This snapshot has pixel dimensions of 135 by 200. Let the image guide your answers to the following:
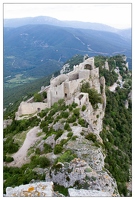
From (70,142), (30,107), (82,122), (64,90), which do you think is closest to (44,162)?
(70,142)

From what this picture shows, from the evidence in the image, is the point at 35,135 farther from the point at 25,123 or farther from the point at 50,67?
the point at 50,67

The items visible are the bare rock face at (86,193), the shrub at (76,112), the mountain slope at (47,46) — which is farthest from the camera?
the mountain slope at (47,46)

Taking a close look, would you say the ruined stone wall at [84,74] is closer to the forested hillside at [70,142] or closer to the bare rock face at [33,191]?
A: the forested hillside at [70,142]

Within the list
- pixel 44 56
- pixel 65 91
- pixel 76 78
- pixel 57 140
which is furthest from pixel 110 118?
pixel 44 56

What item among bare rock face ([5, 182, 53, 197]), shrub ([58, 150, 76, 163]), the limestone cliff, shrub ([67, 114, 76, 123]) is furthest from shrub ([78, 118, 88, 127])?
bare rock face ([5, 182, 53, 197])

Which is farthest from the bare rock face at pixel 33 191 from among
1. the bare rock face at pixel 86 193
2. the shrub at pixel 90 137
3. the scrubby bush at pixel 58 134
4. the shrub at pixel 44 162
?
the scrubby bush at pixel 58 134

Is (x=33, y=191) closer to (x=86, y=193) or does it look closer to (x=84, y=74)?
(x=86, y=193)

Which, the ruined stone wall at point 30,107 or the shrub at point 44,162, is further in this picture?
the ruined stone wall at point 30,107
